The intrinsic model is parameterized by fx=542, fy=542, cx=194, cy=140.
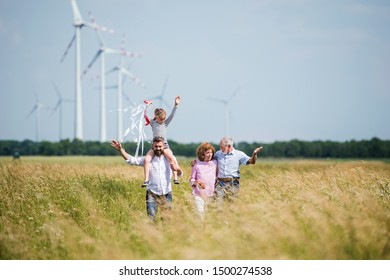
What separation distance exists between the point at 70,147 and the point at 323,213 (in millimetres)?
50614

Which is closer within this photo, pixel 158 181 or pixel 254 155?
pixel 158 181

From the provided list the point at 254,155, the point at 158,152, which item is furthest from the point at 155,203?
the point at 254,155

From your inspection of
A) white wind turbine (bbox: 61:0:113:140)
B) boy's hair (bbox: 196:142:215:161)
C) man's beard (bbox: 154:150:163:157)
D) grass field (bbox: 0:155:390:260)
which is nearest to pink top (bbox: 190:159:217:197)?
boy's hair (bbox: 196:142:215:161)

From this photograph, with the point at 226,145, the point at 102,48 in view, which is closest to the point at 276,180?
the point at 226,145

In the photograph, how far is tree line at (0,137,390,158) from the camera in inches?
1791

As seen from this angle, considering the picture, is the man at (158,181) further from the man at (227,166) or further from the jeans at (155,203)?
the man at (227,166)

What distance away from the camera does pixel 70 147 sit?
55531 mm

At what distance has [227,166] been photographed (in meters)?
8.58

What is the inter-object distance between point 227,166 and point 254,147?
147ft

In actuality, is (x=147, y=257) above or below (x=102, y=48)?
below

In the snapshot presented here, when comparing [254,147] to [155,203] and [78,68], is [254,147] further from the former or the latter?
[155,203]

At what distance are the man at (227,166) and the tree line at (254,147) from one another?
27.2 meters

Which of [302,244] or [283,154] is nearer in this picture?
[302,244]

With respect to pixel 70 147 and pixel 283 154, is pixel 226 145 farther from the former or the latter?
pixel 283 154
